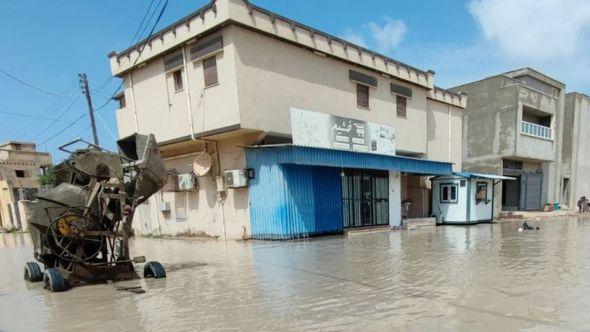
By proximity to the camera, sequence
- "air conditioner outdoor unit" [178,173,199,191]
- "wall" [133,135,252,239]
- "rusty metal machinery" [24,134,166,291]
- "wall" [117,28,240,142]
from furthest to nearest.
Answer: "air conditioner outdoor unit" [178,173,199,191] → "wall" [133,135,252,239] → "wall" [117,28,240,142] → "rusty metal machinery" [24,134,166,291]

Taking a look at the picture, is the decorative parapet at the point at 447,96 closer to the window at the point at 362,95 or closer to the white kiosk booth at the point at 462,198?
the white kiosk booth at the point at 462,198

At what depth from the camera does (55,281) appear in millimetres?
6051

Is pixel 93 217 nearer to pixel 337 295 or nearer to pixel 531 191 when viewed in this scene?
pixel 337 295

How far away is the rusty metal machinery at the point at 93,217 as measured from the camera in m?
6.45

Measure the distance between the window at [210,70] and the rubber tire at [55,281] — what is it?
7.88 meters

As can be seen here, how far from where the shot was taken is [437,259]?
8344mm

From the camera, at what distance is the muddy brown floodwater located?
431cm

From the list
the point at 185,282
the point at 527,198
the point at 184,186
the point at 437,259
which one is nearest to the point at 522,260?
the point at 437,259

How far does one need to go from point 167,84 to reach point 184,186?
423 cm

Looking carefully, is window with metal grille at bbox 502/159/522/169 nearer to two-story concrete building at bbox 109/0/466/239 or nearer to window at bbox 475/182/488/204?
window at bbox 475/182/488/204

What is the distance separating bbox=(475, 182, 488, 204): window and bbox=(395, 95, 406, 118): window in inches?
214

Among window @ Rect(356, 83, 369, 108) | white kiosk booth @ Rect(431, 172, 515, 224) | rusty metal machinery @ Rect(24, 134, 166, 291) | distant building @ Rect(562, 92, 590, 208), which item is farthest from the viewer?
distant building @ Rect(562, 92, 590, 208)

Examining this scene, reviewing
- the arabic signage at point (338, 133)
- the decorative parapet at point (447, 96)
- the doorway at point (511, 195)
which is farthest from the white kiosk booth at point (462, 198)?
the doorway at point (511, 195)

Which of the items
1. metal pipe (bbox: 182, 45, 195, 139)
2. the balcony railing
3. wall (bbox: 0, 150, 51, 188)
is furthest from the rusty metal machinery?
wall (bbox: 0, 150, 51, 188)
